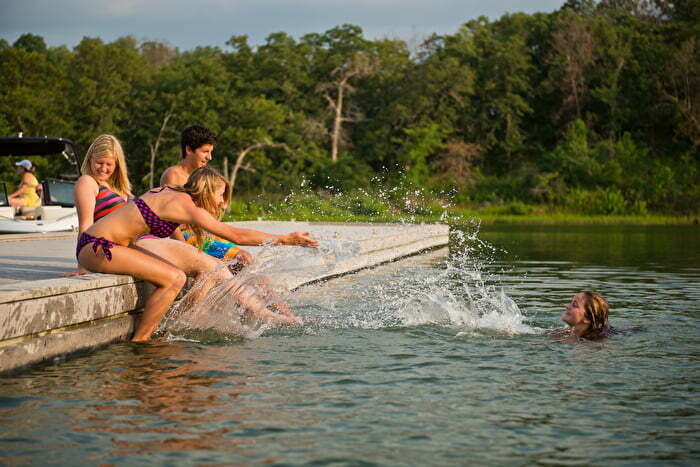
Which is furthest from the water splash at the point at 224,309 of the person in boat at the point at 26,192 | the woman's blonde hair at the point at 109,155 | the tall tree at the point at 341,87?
the tall tree at the point at 341,87

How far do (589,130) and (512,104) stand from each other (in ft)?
18.0

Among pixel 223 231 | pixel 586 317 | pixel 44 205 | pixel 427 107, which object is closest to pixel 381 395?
pixel 223 231

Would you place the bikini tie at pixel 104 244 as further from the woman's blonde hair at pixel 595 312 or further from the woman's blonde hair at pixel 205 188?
the woman's blonde hair at pixel 595 312

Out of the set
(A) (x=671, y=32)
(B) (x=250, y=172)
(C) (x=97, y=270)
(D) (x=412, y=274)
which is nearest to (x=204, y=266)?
(C) (x=97, y=270)

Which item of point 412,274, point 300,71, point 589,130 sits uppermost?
point 300,71

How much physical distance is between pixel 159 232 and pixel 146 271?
38 centimetres

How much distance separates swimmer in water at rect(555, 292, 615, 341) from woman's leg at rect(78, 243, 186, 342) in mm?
3688

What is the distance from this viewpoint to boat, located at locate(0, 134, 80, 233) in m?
19.3

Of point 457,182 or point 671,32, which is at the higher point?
point 671,32

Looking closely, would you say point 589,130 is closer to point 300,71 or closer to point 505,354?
point 300,71

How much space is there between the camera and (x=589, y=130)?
57.2 meters

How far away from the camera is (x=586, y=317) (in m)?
8.29

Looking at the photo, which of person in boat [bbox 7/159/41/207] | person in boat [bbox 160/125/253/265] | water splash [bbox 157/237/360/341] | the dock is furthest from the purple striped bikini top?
person in boat [bbox 7/159/41/207]

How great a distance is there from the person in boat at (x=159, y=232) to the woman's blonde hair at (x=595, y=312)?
107 inches
